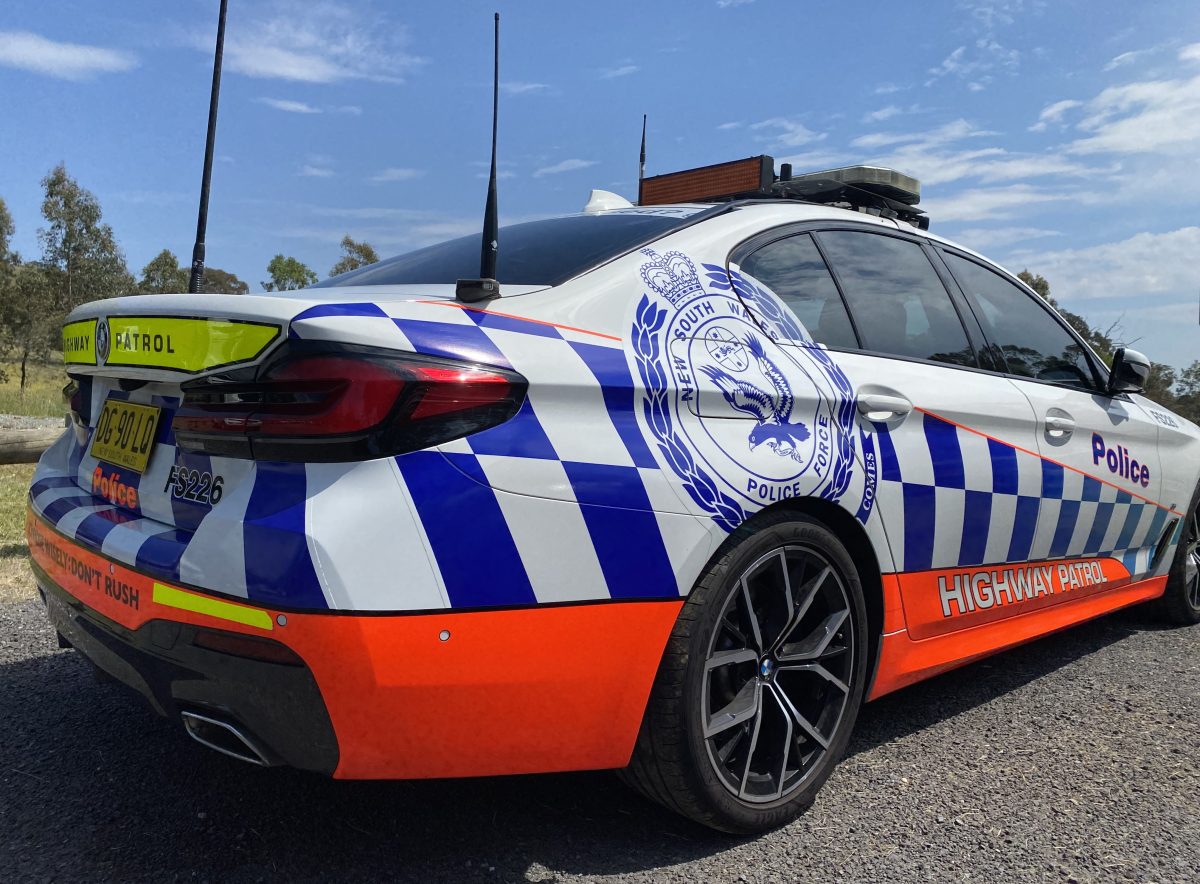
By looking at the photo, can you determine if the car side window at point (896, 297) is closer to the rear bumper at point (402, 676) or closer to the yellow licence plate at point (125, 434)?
the rear bumper at point (402, 676)

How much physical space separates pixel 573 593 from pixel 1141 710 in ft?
8.08

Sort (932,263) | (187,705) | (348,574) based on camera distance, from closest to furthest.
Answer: (348,574), (187,705), (932,263)

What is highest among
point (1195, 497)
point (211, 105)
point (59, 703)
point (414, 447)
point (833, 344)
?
point (211, 105)

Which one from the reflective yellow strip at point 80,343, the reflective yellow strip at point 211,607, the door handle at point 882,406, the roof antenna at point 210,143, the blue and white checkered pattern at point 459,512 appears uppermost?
the roof antenna at point 210,143

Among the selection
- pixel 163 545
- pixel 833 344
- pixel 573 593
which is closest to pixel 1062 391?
pixel 833 344

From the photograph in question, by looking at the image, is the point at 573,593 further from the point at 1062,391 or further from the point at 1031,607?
the point at 1062,391

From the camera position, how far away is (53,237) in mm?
33969

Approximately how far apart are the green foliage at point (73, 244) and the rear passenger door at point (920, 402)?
37.1 meters

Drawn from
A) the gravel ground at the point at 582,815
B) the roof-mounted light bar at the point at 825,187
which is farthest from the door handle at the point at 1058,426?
the gravel ground at the point at 582,815

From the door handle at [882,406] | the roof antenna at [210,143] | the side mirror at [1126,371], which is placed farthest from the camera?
the roof antenna at [210,143]

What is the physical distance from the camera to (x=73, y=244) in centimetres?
3441

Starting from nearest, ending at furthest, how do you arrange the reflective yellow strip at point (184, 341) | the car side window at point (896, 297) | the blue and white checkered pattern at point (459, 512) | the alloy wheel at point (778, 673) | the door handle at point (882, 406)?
the blue and white checkered pattern at point (459, 512) → the reflective yellow strip at point (184, 341) → the alloy wheel at point (778, 673) → the door handle at point (882, 406) → the car side window at point (896, 297)

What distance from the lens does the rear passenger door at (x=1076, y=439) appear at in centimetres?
309

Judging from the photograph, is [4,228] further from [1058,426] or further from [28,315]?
[1058,426]
